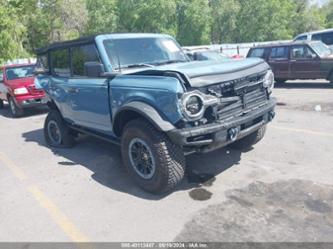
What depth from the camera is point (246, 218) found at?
367 cm

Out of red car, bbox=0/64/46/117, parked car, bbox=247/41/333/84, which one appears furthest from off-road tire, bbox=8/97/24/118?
parked car, bbox=247/41/333/84

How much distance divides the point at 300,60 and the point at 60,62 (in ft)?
30.8

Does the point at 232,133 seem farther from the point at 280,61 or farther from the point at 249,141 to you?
the point at 280,61

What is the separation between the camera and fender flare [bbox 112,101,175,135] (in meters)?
3.92

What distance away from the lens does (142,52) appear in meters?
5.37

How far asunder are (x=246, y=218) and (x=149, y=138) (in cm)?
145

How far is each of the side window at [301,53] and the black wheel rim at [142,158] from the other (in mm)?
9938

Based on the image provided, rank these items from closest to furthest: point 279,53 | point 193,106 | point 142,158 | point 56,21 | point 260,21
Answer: point 193,106 → point 142,158 → point 279,53 → point 56,21 → point 260,21

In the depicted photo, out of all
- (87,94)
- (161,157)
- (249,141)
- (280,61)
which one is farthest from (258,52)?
(161,157)

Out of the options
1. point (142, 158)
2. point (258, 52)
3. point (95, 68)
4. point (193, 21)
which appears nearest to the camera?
point (142, 158)

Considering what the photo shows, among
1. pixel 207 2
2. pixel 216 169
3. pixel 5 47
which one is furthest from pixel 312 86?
pixel 207 2

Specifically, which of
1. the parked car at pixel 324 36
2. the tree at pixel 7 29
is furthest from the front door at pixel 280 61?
the tree at pixel 7 29

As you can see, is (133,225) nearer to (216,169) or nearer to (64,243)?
(64,243)

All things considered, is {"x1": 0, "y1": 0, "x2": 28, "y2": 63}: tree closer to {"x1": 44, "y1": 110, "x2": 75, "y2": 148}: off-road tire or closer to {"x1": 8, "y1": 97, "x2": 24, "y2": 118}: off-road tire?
{"x1": 8, "y1": 97, "x2": 24, "y2": 118}: off-road tire
